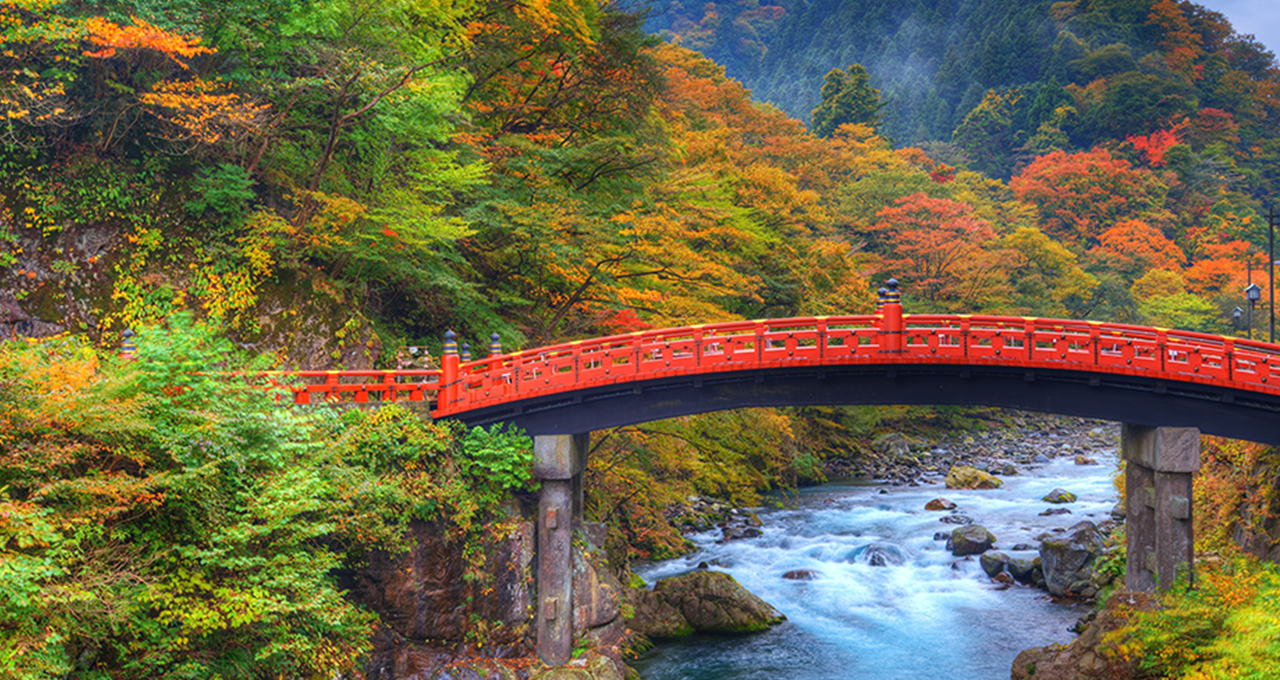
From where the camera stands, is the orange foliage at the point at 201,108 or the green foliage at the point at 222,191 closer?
the orange foliage at the point at 201,108

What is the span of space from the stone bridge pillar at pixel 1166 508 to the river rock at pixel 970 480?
53.0ft

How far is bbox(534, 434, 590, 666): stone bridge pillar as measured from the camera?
1500 centimetres

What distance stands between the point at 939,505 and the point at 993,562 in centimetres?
594

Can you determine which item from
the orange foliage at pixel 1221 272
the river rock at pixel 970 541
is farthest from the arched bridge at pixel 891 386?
the orange foliage at pixel 1221 272

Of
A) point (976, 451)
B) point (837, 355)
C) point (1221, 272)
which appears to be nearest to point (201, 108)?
point (837, 355)

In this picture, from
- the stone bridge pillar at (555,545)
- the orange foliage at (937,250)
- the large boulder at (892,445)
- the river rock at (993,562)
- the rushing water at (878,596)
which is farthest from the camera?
the orange foliage at (937,250)

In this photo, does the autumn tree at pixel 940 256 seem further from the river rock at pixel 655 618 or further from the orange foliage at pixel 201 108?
the orange foliage at pixel 201 108

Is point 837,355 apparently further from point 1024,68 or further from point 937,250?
point 1024,68

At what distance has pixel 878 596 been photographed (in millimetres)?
21562

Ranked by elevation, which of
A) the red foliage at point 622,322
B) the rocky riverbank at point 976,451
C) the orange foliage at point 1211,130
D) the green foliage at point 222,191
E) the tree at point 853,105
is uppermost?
the tree at point 853,105

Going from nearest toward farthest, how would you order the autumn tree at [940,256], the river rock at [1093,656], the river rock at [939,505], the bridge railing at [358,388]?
the river rock at [1093,656]
the bridge railing at [358,388]
the river rock at [939,505]
the autumn tree at [940,256]

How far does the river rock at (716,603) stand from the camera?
19156 millimetres

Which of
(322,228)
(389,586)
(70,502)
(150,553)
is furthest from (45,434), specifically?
(322,228)

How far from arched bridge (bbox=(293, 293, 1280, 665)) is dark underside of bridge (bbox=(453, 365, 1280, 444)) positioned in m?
0.03
